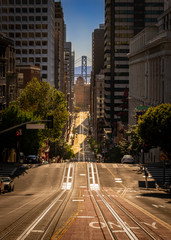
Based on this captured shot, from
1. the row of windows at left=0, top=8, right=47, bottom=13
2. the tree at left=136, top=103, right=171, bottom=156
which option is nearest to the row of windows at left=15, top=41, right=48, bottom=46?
→ the row of windows at left=0, top=8, right=47, bottom=13

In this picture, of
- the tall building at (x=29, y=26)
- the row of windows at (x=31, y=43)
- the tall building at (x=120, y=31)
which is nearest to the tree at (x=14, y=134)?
the tall building at (x=29, y=26)

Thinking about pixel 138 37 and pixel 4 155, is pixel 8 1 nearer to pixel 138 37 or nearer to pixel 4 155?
pixel 138 37

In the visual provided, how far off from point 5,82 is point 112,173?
3165 cm

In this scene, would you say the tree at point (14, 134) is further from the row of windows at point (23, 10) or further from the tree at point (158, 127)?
the row of windows at point (23, 10)

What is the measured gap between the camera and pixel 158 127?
46.2 m

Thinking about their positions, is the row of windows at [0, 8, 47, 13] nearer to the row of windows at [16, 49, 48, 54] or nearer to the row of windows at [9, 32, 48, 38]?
the row of windows at [9, 32, 48, 38]

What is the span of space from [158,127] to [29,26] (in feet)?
333

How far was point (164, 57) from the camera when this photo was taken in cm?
7381

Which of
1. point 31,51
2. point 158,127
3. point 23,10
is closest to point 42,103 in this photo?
point 158,127

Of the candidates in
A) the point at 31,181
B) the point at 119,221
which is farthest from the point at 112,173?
the point at 119,221

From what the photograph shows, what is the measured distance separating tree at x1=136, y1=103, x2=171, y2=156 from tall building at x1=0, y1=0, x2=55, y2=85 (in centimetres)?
9373

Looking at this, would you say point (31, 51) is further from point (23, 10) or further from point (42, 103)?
point (42, 103)

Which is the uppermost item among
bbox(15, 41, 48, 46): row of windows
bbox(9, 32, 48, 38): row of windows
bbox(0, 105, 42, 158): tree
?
bbox(9, 32, 48, 38): row of windows

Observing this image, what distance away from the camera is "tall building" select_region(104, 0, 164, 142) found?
538 feet
